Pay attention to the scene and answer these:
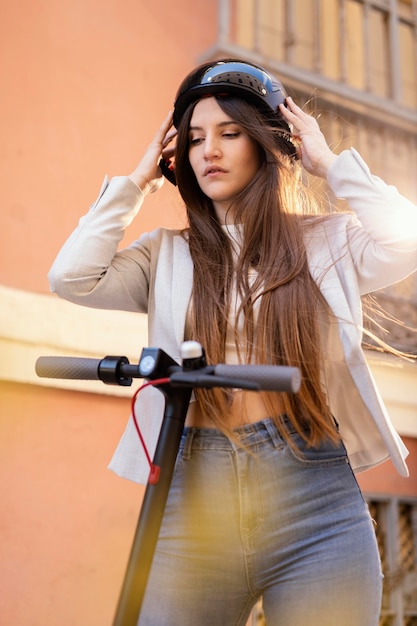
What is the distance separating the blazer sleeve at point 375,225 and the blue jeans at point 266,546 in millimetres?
413

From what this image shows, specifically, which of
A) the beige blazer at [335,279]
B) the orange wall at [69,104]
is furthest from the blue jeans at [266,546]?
the orange wall at [69,104]

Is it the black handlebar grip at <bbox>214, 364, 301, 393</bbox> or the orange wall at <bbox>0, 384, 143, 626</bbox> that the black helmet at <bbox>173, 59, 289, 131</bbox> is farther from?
the orange wall at <bbox>0, 384, 143, 626</bbox>

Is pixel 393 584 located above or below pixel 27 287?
below

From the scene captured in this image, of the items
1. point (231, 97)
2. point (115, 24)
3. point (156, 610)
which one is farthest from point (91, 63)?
point (156, 610)

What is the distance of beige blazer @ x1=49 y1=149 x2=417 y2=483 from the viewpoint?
140cm

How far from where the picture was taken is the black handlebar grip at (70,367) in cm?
108

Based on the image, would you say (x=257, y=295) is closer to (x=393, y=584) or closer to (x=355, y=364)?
(x=355, y=364)

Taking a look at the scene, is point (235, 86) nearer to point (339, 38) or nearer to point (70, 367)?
point (70, 367)

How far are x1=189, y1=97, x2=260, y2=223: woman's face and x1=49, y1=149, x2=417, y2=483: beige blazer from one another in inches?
6.5

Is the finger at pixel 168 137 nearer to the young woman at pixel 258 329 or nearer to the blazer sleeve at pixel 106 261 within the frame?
the young woman at pixel 258 329

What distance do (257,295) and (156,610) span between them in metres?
0.64

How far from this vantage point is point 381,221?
4.65ft

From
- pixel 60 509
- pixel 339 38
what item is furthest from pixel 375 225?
pixel 339 38

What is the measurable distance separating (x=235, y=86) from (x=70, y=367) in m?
0.78
